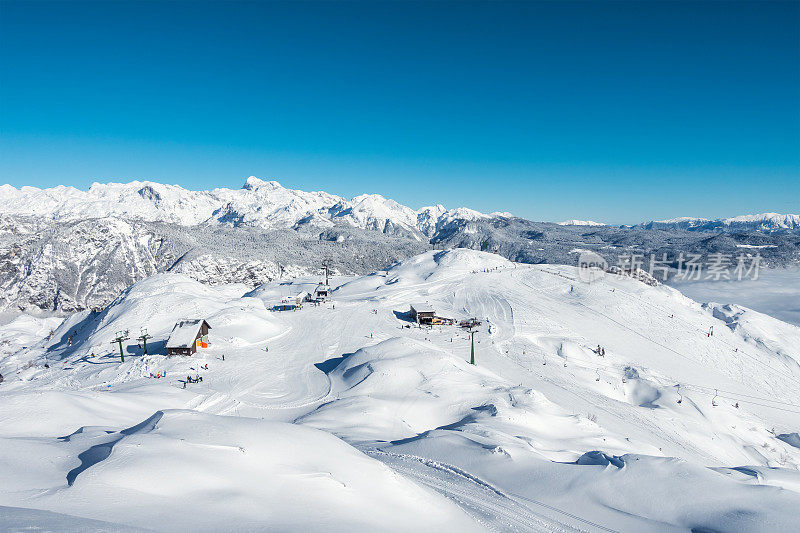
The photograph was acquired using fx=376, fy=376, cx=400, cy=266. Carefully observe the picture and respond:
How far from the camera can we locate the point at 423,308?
168 feet

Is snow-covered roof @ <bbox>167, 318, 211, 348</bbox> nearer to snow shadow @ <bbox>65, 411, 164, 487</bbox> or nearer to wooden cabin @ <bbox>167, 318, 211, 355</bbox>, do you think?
wooden cabin @ <bbox>167, 318, 211, 355</bbox>

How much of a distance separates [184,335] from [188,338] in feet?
2.33

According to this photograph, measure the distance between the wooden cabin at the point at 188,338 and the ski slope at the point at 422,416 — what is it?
4.50ft

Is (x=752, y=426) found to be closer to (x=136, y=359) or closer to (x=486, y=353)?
(x=486, y=353)

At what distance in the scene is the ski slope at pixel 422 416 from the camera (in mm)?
8773

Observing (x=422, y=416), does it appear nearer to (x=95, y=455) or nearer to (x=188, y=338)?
(x=95, y=455)

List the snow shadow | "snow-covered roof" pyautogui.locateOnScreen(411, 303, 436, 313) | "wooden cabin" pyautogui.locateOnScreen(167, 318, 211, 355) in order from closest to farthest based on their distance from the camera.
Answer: the snow shadow < "wooden cabin" pyautogui.locateOnScreen(167, 318, 211, 355) < "snow-covered roof" pyautogui.locateOnScreen(411, 303, 436, 313)

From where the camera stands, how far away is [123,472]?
8.21 meters

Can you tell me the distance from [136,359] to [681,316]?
6494 centimetres

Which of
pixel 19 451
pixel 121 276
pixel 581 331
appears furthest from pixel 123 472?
pixel 121 276

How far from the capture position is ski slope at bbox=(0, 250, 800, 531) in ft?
28.8

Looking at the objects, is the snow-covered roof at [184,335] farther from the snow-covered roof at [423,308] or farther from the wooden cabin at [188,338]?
the snow-covered roof at [423,308]

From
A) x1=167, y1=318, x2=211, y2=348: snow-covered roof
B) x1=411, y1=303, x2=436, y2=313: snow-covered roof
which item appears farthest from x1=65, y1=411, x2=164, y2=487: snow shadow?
x1=411, y1=303, x2=436, y2=313: snow-covered roof

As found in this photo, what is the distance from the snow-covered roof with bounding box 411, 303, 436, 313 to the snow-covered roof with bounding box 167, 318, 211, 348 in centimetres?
2512
